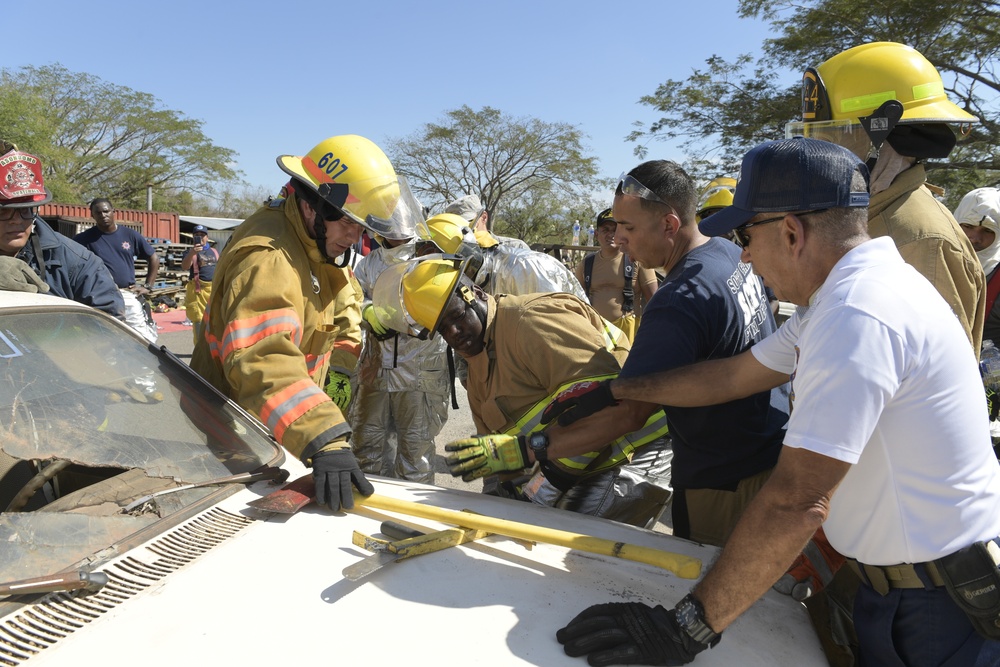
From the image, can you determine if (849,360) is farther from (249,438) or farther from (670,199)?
(249,438)

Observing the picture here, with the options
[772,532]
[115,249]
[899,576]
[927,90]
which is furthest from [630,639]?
[115,249]

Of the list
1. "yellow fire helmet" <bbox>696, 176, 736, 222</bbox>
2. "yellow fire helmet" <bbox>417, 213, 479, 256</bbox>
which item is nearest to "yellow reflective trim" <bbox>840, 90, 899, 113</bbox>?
"yellow fire helmet" <bbox>417, 213, 479, 256</bbox>

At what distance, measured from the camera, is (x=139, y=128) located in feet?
123

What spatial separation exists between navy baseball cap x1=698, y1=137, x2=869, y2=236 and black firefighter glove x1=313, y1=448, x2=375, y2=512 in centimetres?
125

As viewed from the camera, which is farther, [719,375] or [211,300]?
[211,300]

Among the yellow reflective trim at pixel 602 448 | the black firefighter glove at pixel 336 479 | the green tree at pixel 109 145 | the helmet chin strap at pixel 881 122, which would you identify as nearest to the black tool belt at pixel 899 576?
the yellow reflective trim at pixel 602 448

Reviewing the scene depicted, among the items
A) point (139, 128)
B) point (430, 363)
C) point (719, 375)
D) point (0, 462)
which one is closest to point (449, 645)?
point (719, 375)

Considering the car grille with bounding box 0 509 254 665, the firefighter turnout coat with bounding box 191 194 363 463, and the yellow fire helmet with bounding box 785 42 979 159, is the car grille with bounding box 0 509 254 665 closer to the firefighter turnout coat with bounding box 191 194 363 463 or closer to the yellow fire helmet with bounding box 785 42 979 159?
the firefighter turnout coat with bounding box 191 194 363 463

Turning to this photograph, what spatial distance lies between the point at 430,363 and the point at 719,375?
2474 mm

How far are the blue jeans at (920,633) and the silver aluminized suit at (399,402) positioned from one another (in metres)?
2.98

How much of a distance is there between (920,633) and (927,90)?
1734 mm

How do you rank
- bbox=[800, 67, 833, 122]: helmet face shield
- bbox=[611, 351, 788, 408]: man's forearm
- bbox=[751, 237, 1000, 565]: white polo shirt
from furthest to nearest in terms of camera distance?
1. bbox=[800, 67, 833, 122]: helmet face shield
2. bbox=[611, 351, 788, 408]: man's forearm
3. bbox=[751, 237, 1000, 565]: white polo shirt

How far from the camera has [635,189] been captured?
248 cm

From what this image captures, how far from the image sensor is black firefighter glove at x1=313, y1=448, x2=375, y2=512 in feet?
6.47
